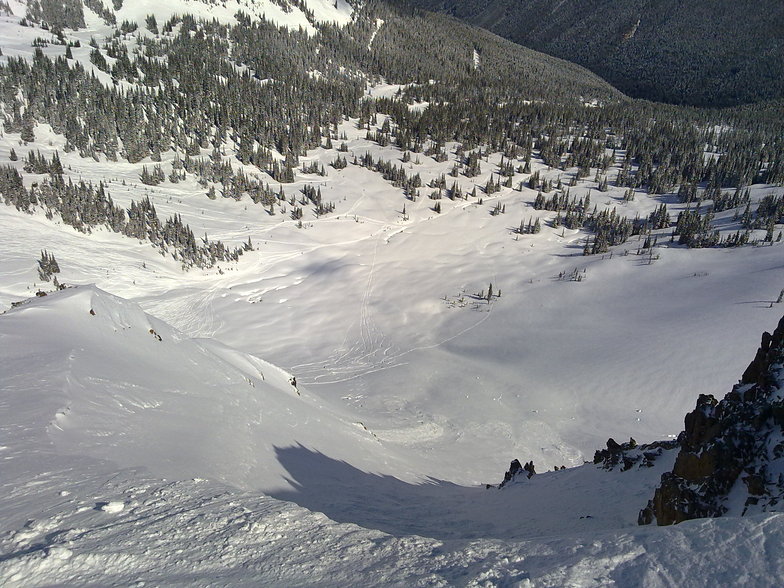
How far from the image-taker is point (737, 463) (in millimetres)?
7258

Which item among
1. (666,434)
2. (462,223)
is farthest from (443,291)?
(666,434)

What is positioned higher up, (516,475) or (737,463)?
(737,463)

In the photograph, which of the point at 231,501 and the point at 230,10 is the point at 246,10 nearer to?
the point at 230,10

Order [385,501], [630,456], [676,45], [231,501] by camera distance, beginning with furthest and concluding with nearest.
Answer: [676,45] → [630,456] → [385,501] → [231,501]

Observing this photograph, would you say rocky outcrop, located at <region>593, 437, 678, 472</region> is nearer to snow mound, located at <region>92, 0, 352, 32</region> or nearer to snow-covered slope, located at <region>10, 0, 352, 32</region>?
snow-covered slope, located at <region>10, 0, 352, 32</region>

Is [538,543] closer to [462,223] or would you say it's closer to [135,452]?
[135,452]

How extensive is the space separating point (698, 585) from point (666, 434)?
54.6 feet

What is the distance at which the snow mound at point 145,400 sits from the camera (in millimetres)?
6867

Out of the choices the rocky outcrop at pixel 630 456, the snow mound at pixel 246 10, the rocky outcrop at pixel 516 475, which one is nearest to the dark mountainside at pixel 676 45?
the snow mound at pixel 246 10

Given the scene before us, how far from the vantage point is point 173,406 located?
30.0ft

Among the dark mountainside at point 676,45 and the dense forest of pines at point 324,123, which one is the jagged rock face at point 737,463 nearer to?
the dense forest of pines at point 324,123

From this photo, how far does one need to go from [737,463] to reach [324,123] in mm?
57973

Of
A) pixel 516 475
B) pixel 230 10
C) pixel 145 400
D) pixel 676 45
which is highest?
pixel 676 45

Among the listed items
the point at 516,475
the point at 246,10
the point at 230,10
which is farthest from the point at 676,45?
the point at 516,475
